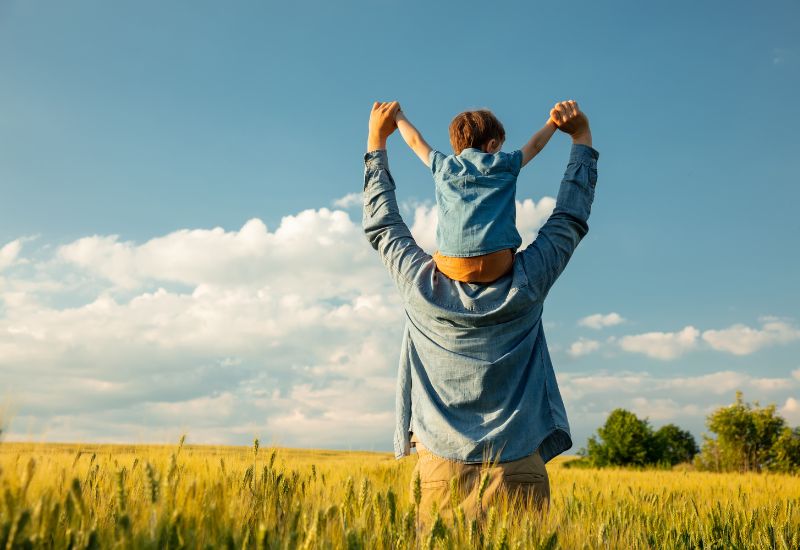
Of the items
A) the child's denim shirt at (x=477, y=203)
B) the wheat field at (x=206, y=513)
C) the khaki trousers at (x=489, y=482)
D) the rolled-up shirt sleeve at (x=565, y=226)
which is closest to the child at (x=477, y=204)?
the child's denim shirt at (x=477, y=203)

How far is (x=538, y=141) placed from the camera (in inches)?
135

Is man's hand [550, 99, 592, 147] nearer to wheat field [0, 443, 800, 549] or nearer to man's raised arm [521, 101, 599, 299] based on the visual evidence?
man's raised arm [521, 101, 599, 299]

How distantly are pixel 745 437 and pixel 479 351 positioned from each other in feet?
56.5

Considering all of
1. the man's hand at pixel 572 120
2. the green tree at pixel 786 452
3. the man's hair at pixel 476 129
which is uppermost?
the man's hand at pixel 572 120

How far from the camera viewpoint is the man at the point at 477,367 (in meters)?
3.00

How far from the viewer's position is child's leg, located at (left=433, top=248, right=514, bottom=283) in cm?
306

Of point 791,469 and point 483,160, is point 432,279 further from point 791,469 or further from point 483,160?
point 791,469

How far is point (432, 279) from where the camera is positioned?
3.14m

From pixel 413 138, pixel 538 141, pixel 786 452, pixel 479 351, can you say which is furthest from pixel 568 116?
pixel 786 452

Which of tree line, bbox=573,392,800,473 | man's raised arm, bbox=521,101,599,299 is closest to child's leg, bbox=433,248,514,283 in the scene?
man's raised arm, bbox=521,101,599,299

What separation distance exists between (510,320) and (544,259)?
347mm

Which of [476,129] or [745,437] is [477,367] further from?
[745,437]

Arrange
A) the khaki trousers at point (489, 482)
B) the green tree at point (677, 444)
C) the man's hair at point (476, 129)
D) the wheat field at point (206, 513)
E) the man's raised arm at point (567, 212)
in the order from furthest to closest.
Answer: the green tree at point (677, 444) < the man's hair at point (476, 129) < the man's raised arm at point (567, 212) < the khaki trousers at point (489, 482) < the wheat field at point (206, 513)

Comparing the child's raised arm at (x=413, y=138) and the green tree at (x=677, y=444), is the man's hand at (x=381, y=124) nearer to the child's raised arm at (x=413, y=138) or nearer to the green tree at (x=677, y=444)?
the child's raised arm at (x=413, y=138)
